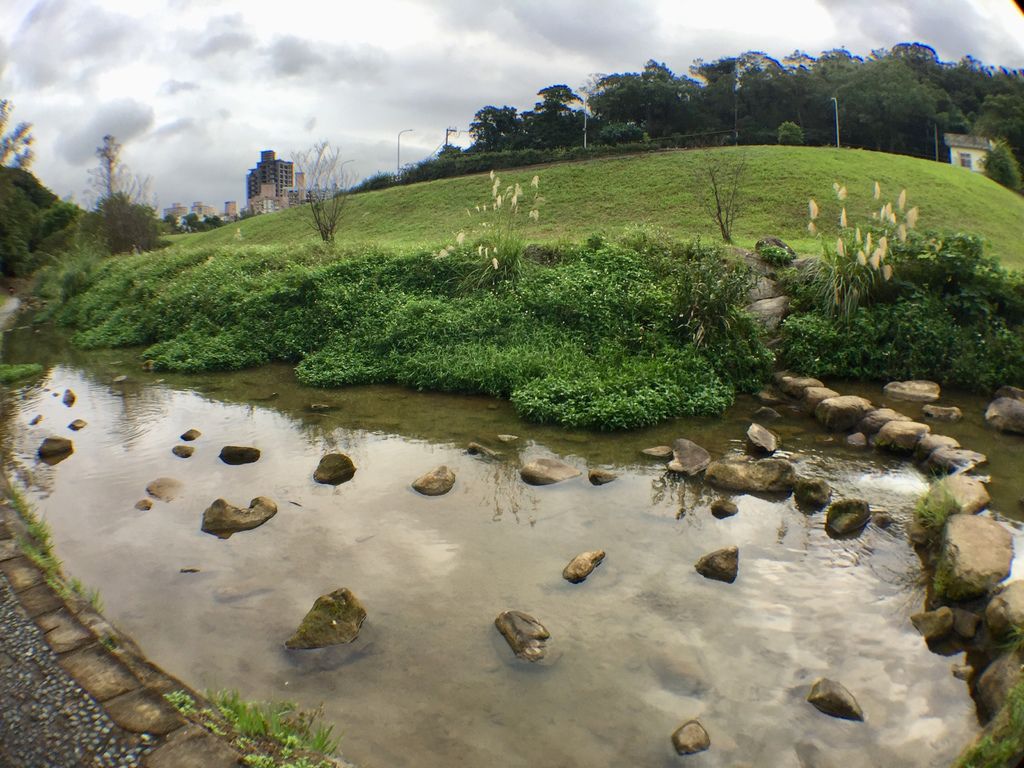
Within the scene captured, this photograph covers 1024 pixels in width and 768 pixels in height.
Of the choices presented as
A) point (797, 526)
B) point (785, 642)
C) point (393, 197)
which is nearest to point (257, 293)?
point (797, 526)

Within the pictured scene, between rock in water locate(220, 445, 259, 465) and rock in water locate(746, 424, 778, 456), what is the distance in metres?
5.37

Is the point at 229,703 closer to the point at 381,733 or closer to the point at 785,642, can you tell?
the point at 381,733

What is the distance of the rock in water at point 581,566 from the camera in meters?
5.10

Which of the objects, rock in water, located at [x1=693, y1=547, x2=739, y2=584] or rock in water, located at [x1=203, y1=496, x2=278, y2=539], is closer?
rock in water, located at [x1=693, y1=547, x2=739, y2=584]

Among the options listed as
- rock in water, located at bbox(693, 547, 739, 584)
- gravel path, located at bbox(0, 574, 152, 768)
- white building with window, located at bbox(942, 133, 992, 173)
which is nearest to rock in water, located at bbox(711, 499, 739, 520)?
rock in water, located at bbox(693, 547, 739, 584)

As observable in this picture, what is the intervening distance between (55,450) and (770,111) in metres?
48.8

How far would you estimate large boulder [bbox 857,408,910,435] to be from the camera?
26.6 ft

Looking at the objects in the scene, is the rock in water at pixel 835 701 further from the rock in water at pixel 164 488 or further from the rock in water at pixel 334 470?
the rock in water at pixel 164 488

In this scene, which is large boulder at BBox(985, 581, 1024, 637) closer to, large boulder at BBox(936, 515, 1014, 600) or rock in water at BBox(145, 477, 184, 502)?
large boulder at BBox(936, 515, 1014, 600)

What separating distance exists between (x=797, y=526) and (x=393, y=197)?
111 ft

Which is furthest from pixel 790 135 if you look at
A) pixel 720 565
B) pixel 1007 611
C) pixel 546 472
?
pixel 1007 611

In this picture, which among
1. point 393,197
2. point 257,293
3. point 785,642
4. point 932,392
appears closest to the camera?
point 785,642

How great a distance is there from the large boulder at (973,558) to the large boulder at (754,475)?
1576 millimetres

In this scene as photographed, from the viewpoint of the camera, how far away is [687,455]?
730 centimetres
